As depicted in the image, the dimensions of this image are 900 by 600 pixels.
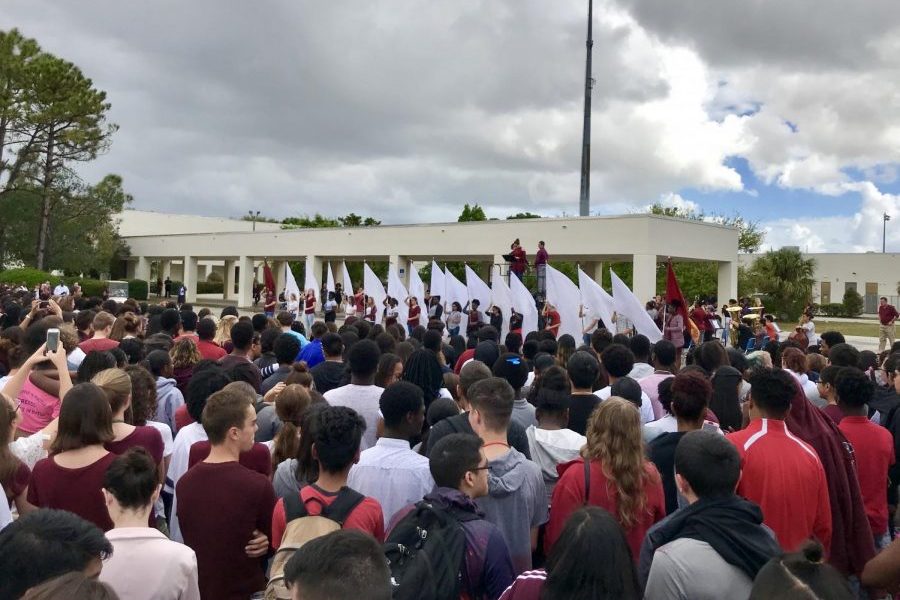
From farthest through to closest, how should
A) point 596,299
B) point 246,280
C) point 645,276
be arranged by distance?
point 246,280 < point 645,276 < point 596,299

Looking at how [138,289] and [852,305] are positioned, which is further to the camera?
[852,305]

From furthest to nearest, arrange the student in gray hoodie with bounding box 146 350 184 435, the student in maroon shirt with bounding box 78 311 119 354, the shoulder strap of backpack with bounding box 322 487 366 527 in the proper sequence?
the student in maroon shirt with bounding box 78 311 119 354 < the student in gray hoodie with bounding box 146 350 184 435 < the shoulder strap of backpack with bounding box 322 487 366 527

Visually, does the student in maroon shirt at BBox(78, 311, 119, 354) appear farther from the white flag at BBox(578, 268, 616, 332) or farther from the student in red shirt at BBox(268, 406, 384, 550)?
the white flag at BBox(578, 268, 616, 332)

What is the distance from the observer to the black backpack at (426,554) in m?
2.55

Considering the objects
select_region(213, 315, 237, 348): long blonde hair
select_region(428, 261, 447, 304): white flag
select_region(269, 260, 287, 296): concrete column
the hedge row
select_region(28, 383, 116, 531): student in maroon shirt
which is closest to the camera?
select_region(28, 383, 116, 531): student in maroon shirt

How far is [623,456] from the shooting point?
369 centimetres

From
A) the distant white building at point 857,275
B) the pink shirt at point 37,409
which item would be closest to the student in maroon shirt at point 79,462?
the pink shirt at point 37,409

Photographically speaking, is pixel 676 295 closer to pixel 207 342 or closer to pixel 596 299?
pixel 596 299

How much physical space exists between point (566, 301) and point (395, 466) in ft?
41.2

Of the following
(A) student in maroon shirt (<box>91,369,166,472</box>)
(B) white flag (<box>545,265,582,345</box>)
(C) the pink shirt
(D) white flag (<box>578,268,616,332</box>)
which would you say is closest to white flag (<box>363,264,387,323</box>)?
(B) white flag (<box>545,265,582,345</box>)

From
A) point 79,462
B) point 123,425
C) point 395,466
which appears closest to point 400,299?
point 123,425

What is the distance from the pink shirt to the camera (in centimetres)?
517

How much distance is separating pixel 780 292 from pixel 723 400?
4212cm

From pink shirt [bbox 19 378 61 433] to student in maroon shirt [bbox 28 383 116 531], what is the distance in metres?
1.65
